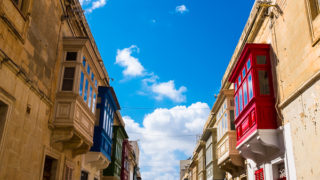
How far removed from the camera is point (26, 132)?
9.73m

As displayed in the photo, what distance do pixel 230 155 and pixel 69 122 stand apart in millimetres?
8000

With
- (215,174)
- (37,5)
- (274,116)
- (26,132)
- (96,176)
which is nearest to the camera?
(26,132)

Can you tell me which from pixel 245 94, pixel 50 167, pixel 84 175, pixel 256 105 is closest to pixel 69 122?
pixel 50 167

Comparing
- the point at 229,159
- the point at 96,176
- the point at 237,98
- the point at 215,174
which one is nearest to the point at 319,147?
the point at 237,98

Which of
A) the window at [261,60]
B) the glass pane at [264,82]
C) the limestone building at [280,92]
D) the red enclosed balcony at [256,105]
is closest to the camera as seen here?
the limestone building at [280,92]

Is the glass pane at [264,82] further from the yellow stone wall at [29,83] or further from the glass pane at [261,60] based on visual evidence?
the yellow stone wall at [29,83]

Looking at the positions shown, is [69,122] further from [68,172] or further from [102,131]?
[102,131]

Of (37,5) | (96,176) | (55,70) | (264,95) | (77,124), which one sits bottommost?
(96,176)

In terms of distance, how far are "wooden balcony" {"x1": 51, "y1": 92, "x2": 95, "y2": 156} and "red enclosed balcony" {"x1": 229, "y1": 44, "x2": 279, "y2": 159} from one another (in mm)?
6594

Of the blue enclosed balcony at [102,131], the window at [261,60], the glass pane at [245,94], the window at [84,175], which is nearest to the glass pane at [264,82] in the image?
the window at [261,60]

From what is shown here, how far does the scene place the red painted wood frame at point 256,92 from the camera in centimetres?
1138

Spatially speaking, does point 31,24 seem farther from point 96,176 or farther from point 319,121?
point 96,176

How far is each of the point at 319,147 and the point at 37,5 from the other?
374 inches

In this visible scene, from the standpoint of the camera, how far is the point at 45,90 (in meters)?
11.3
